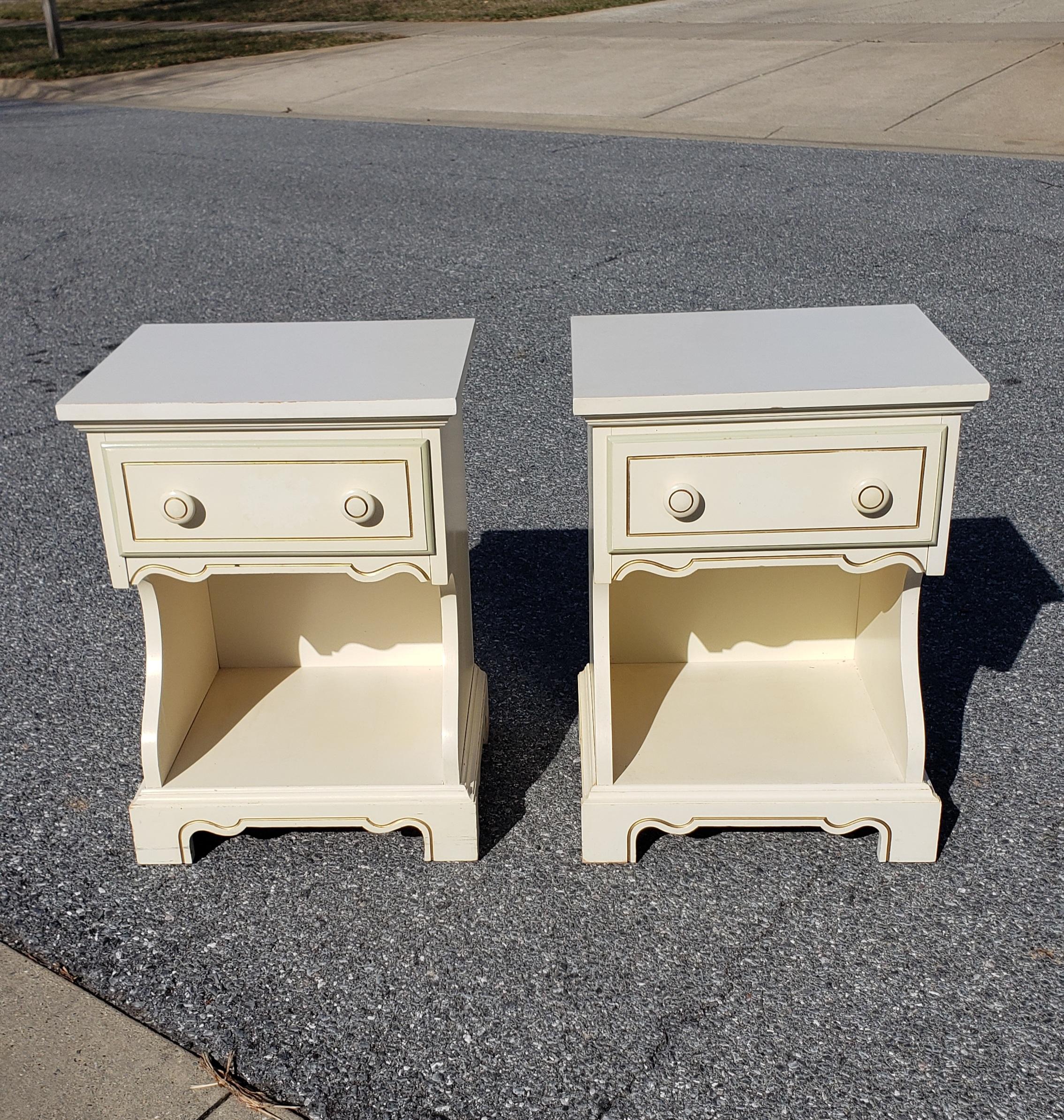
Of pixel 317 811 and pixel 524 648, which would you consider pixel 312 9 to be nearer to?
pixel 524 648

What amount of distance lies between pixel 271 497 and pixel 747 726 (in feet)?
3.85

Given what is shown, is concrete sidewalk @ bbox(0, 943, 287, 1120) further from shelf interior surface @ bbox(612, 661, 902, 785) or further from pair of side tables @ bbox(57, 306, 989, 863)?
shelf interior surface @ bbox(612, 661, 902, 785)

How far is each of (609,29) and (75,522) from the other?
12.0 m

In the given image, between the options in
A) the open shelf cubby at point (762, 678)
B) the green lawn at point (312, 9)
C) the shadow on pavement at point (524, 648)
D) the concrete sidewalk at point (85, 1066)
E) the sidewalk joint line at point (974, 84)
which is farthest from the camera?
the green lawn at point (312, 9)

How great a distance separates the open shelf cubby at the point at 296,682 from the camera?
8.21 ft

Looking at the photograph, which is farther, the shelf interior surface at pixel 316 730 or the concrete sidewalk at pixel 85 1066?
the shelf interior surface at pixel 316 730

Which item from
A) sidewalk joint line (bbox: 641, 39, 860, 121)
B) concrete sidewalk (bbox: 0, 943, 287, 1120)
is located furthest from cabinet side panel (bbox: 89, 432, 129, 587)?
sidewalk joint line (bbox: 641, 39, 860, 121)

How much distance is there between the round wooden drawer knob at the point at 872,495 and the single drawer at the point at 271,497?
2.60 ft

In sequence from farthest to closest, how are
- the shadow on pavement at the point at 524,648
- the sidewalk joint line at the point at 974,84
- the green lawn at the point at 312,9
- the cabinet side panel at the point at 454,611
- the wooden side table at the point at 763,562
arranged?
1. the green lawn at the point at 312,9
2. the sidewalk joint line at the point at 974,84
3. the shadow on pavement at the point at 524,648
4. the cabinet side panel at the point at 454,611
5. the wooden side table at the point at 763,562

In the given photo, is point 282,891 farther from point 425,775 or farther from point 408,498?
point 408,498

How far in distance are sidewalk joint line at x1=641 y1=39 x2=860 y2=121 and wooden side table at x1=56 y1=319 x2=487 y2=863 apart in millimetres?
7535

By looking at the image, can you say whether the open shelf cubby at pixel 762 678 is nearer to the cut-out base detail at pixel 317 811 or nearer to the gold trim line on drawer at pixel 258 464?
the cut-out base detail at pixel 317 811

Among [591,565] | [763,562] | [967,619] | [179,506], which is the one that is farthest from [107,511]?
[967,619]

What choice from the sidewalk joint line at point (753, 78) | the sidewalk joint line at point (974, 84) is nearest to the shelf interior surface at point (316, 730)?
the sidewalk joint line at point (974, 84)
